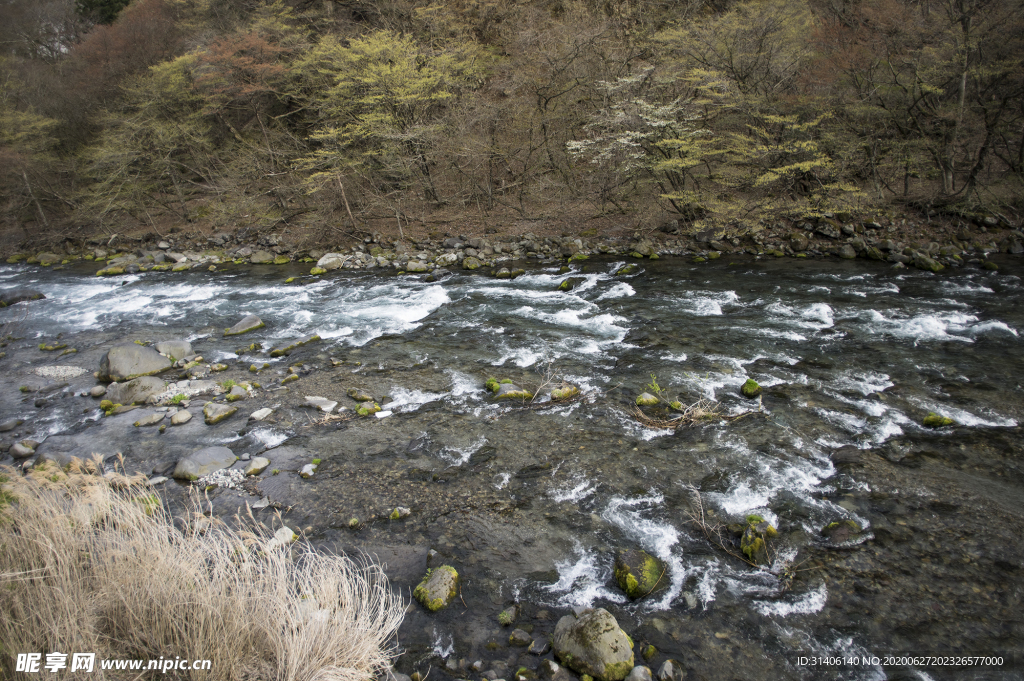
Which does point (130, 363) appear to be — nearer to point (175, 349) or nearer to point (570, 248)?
point (175, 349)

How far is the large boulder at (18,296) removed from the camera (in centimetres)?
1388

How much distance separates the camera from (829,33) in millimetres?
15742

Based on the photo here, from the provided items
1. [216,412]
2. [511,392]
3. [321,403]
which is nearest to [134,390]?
[216,412]

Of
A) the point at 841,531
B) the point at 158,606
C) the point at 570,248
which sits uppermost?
the point at 158,606

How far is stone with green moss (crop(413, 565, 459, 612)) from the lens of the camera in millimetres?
3752

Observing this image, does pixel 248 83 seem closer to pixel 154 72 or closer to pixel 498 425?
pixel 154 72

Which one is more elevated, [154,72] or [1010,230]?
[154,72]

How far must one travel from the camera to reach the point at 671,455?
5441 millimetres

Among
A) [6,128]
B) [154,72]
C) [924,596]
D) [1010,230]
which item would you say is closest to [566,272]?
[924,596]

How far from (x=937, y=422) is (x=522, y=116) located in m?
15.9

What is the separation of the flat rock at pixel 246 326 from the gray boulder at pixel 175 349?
1071mm

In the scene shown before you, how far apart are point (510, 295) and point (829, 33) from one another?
47.1ft

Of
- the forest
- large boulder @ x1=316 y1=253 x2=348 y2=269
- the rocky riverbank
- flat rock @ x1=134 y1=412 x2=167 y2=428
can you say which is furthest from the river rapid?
large boulder @ x1=316 y1=253 x2=348 y2=269
